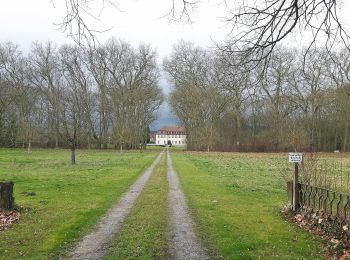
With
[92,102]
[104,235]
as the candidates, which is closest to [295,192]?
[104,235]

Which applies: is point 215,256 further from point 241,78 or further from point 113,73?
point 113,73

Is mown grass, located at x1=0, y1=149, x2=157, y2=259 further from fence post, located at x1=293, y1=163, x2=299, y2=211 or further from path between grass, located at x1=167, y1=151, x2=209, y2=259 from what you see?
fence post, located at x1=293, y1=163, x2=299, y2=211

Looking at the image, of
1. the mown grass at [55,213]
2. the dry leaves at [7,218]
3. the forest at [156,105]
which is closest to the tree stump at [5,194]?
the dry leaves at [7,218]

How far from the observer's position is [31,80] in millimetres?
71188

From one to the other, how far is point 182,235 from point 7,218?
16.0 ft

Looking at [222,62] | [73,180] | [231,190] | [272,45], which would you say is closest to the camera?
[272,45]

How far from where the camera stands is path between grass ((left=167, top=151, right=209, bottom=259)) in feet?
25.5

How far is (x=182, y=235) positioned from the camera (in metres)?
9.29

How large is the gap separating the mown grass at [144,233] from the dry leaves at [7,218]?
2.87 metres

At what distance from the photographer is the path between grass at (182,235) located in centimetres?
778

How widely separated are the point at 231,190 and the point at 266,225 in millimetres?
7402

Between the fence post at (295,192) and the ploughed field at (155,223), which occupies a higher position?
the fence post at (295,192)

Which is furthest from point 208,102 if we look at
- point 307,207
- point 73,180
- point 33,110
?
point 307,207

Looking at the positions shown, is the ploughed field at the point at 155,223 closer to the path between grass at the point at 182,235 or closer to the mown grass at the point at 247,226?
the mown grass at the point at 247,226
